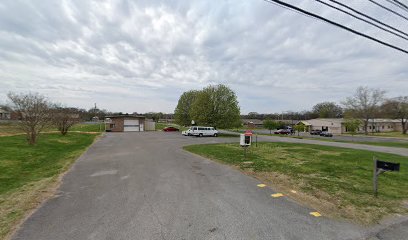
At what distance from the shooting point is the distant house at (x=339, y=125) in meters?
62.9

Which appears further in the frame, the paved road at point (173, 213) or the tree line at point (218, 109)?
the tree line at point (218, 109)

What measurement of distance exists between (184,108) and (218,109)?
16662 millimetres

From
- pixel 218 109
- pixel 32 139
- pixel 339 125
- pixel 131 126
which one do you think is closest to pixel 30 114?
pixel 32 139

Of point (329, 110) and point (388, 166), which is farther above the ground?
point (329, 110)

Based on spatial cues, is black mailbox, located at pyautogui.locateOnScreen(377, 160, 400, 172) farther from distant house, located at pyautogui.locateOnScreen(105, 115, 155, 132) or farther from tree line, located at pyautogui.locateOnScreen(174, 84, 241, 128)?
distant house, located at pyautogui.locateOnScreen(105, 115, 155, 132)

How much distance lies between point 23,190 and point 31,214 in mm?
2672

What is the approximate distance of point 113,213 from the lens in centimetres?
545

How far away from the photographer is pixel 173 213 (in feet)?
17.8

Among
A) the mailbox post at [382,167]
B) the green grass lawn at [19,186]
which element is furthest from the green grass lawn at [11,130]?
the mailbox post at [382,167]

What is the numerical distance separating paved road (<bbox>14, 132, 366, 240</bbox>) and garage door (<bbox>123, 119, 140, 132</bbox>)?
48.7 meters

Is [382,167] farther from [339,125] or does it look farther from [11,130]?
[339,125]

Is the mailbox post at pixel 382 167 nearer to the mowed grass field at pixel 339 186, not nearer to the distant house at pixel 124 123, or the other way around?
the mowed grass field at pixel 339 186

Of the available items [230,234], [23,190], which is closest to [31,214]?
[23,190]

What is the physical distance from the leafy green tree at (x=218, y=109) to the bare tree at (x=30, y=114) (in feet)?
86.9
